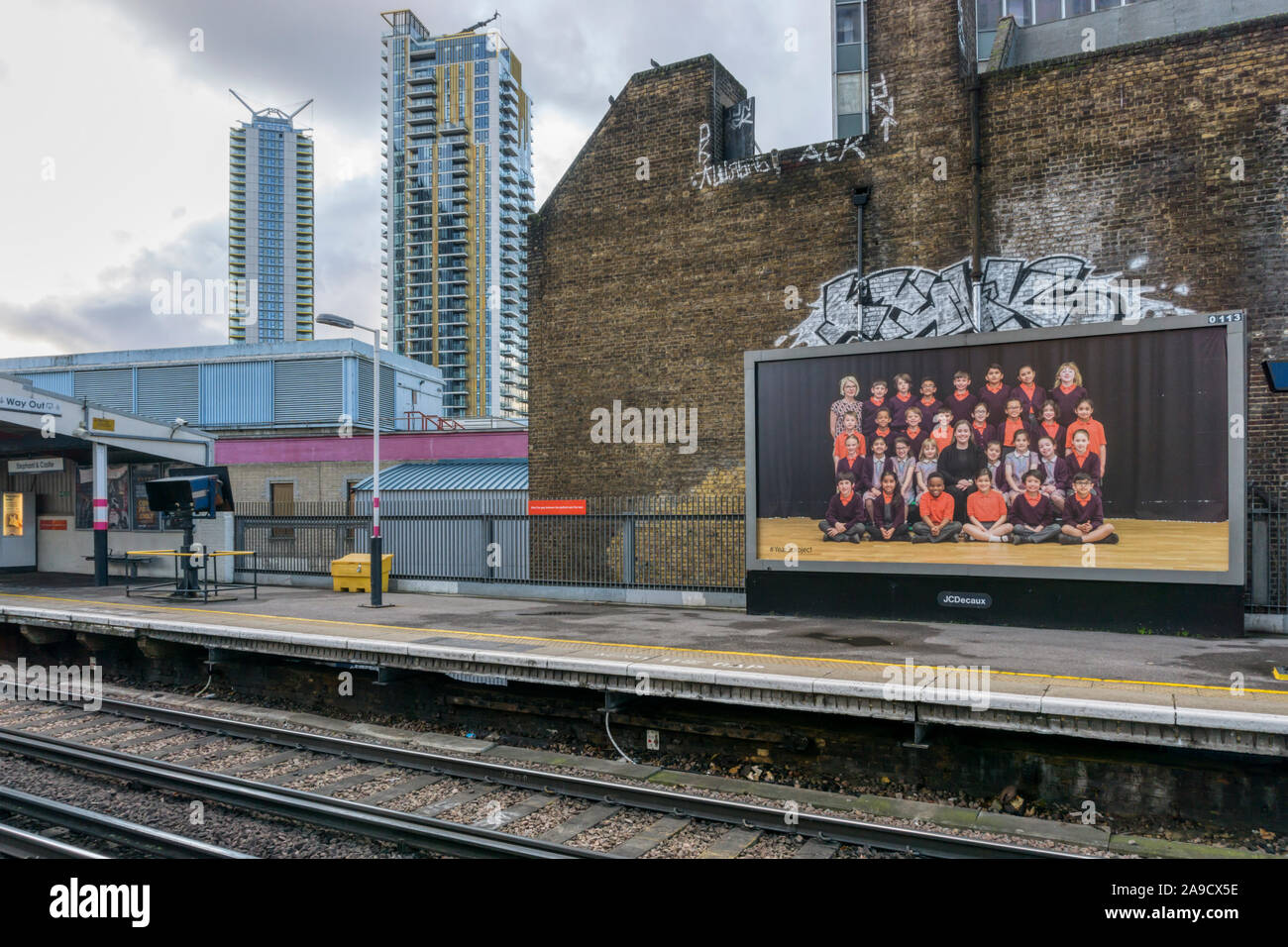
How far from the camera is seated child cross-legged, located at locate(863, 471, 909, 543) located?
13062mm

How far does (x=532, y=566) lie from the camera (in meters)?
19.9

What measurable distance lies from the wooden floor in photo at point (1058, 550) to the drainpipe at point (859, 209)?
631 centimetres

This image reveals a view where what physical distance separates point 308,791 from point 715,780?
399 cm

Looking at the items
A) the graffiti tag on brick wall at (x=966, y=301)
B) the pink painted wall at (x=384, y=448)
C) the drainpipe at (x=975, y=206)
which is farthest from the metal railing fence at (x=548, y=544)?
the pink painted wall at (x=384, y=448)

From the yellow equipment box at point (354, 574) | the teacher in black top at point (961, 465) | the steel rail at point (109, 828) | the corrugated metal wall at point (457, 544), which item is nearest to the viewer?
the steel rail at point (109, 828)

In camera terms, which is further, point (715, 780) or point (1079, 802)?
point (715, 780)

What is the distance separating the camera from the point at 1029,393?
1232 centimetres

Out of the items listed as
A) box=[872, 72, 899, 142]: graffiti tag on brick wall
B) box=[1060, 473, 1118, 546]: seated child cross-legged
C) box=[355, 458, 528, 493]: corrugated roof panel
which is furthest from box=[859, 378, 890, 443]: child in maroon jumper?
box=[355, 458, 528, 493]: corrugated roof panel

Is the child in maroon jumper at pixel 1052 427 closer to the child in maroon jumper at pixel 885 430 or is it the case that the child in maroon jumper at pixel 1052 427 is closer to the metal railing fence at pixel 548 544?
the child in maroon jumper at pixel 885 430

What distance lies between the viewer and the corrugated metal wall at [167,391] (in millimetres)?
49188

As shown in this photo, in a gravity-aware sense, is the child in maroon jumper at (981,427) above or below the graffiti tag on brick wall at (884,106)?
below

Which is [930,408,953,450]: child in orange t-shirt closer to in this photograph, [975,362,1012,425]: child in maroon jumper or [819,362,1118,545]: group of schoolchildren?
[819,362,1118,545]: group of schoolchildren
